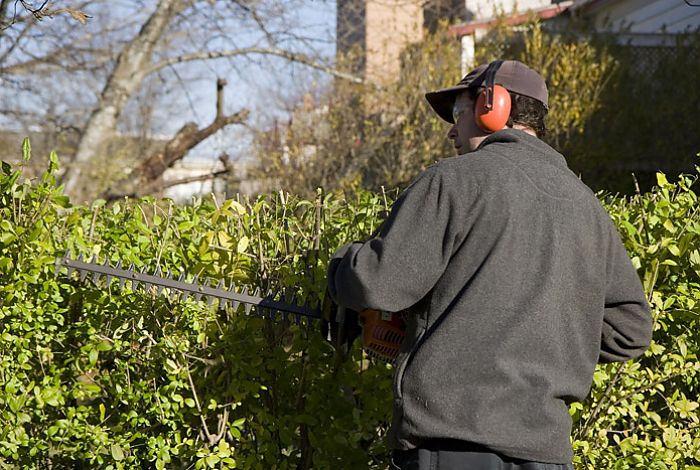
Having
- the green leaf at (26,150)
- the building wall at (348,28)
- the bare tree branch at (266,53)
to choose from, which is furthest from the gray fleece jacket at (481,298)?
the building wall at (348,28)

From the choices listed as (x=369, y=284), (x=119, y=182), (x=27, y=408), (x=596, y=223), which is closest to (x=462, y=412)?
(x=369, y=284)

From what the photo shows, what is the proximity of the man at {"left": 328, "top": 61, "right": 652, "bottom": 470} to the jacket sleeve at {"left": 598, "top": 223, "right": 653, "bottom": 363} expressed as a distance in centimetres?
18

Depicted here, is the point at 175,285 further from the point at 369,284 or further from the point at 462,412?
the point at 462,412

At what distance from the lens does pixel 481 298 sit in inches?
94.3

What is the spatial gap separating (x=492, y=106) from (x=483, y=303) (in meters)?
0.63

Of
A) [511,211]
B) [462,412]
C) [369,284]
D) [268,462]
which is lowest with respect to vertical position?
[268,462]

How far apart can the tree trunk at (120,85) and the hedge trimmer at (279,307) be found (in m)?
10.9

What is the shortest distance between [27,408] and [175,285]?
3.26ft

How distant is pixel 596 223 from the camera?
262 centimetres

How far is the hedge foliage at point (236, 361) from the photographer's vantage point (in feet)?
11.4

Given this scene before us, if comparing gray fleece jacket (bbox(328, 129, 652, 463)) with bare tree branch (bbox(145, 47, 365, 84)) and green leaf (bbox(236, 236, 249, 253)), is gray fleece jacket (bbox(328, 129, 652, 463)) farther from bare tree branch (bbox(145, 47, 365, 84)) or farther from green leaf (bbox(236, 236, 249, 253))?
bare tree branch (bbox(145, 47, 365, 84))

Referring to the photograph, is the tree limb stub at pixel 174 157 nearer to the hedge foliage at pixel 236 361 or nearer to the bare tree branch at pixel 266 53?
the bare tree branch at pixel 266 53

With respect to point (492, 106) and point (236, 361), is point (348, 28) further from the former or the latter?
point (492, 106)

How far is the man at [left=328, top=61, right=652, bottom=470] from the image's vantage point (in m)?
2.39
